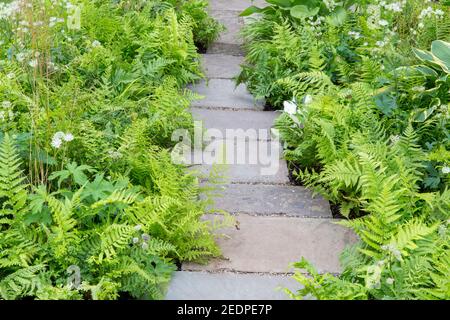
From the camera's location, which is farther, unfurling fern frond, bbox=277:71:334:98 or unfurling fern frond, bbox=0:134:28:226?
unfurling fern frond, bbox=277:71:334:98

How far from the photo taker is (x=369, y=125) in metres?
4.18

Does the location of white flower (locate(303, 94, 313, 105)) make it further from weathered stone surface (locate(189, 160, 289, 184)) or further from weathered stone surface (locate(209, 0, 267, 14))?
weathered stone surface (locate(209, 0, 267, 14))

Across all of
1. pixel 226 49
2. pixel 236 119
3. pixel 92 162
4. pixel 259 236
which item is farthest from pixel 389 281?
pixel 226 49

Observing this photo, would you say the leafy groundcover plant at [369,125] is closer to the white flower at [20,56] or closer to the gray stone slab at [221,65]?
the gray stone slab at [221,65]

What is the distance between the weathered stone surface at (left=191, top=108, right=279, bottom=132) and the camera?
4.88 metres

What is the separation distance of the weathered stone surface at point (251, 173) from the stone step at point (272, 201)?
0.06 meters

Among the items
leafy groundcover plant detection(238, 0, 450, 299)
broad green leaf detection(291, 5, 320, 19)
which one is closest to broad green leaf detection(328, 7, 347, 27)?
leafy groundcover plant detection(238, 0, 450, 299)

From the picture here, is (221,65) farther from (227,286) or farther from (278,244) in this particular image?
(227,286)

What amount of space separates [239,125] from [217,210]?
52.0 inches

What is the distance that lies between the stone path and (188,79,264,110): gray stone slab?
0.14 m

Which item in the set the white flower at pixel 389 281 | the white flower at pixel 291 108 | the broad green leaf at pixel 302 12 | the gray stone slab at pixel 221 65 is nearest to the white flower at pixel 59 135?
the white flower at pixel 291 108

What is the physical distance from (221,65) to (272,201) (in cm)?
226

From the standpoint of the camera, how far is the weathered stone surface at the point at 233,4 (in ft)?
24.6
